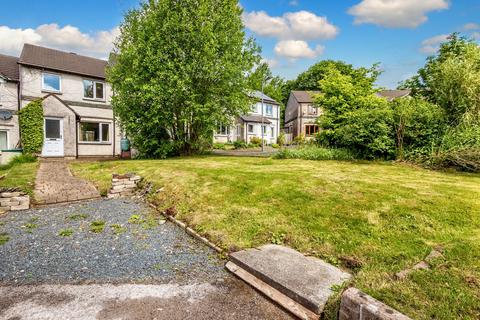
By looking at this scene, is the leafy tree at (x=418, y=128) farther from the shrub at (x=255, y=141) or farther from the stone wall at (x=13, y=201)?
the shrub at (x=255, y=141)

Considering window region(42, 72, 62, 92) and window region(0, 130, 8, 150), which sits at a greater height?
window region(42, 72, 62, 92)

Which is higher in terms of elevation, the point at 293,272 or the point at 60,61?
the point at 60,61

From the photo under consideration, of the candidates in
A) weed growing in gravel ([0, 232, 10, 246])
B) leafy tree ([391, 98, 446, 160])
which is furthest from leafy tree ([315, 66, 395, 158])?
weed growing in gravel ([0, 232, 10, 246])

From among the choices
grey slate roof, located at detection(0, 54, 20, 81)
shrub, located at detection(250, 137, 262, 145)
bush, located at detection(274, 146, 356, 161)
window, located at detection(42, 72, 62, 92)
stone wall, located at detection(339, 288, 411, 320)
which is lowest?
stone wall, located at detection(339, 288, 411, 320)

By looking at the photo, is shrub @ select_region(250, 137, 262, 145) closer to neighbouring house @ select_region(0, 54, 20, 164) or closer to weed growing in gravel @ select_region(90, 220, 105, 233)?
neighbouring house @ select_region(0, 54, 20, 164)

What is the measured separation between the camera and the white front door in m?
18.4

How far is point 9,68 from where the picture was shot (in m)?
19.4

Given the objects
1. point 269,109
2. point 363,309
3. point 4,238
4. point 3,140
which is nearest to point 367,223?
point 363,309

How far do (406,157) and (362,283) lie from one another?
10504mm

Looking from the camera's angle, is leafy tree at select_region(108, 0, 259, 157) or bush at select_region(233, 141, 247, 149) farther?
bush at select_region(233, 141, 247, 149)

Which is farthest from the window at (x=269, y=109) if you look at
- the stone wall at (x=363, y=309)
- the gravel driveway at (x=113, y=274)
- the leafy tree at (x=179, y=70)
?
the stone wall at (x=363, y=309)

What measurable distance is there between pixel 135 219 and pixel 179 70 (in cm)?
1072

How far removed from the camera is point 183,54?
611 inches

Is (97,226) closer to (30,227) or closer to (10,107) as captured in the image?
(30,227)
